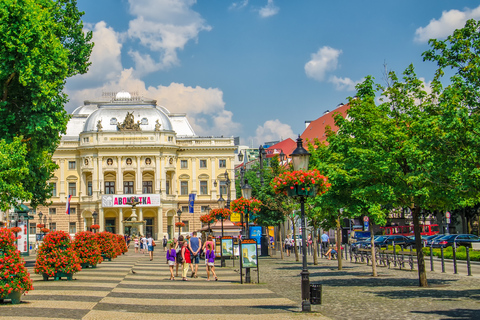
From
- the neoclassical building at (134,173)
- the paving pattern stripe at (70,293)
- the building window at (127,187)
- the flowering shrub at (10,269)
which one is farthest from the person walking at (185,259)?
the building window at (127,187)

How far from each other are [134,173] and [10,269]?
75.1 metres

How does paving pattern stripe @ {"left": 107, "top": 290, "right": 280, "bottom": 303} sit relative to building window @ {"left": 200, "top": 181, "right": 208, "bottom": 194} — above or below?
below

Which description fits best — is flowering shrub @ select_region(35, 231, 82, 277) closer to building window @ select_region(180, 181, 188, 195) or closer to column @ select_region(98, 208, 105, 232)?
column @ select_region(98, 208, 105, 232)

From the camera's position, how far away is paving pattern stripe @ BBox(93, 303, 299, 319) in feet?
47.4

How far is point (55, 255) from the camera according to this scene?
22.0 m

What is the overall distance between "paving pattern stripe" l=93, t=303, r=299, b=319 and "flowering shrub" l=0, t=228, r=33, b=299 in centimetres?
200

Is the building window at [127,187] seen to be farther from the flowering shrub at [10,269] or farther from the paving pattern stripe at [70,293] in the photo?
the flowering shrub at [10,269]

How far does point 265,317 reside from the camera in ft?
45.8

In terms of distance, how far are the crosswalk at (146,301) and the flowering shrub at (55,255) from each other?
0.50 m

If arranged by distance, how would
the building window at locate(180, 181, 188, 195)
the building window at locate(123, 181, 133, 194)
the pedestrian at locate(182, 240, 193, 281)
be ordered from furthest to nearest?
the building window at locate(180, 181, 188, 195) < the building window at locate(123, 181, 133, 194) < the pedestrian at locate(182, 240, 193, 281)

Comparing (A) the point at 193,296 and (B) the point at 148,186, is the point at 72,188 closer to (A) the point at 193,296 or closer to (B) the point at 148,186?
(B) the point at 148,186

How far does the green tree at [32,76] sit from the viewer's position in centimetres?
2648

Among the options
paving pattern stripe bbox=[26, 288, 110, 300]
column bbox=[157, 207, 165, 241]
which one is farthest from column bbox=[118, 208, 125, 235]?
paving pattern stripe bbox=[26, 288, 110, 300]

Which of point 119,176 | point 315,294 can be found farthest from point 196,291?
point 119,176
